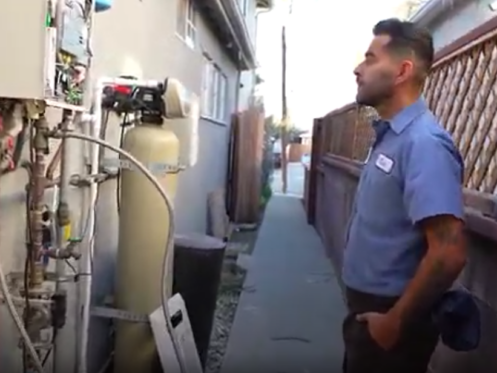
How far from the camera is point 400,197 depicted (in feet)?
6.98

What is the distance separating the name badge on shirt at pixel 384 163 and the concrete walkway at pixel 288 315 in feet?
7.92

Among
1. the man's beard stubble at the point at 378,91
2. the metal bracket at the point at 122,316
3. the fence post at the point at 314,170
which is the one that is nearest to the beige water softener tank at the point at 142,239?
the metal bracket at the point at 122,316

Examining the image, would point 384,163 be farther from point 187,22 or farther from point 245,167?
point 245,167

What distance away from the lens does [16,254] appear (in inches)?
103

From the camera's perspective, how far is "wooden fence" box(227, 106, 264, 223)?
479 inches

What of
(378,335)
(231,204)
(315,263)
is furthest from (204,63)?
(378,335)

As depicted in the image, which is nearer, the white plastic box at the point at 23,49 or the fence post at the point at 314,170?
the white plastic box at the point at 23,49

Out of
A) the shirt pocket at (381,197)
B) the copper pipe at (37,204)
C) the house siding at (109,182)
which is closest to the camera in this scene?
the shirt pocket at (381,197)

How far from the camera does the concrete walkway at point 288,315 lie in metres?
4.46

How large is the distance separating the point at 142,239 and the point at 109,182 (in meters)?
0.65

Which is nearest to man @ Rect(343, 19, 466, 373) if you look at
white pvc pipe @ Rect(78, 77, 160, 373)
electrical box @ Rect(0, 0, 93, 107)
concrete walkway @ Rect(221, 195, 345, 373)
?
electrical box @ Rect(0, 0, 93, 107)

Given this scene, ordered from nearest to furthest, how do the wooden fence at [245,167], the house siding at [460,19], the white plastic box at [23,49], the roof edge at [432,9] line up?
1. the white plastic box at [23,49]
2. the house siding at [460,19]
3. the roof edge at [432,9]
4. the wooden fence at [245,167]

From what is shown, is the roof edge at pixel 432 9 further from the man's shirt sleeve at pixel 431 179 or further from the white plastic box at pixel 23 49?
the white plastic box at pixel 23 49

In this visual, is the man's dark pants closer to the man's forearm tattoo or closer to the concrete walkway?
the man's forearm tattoo
